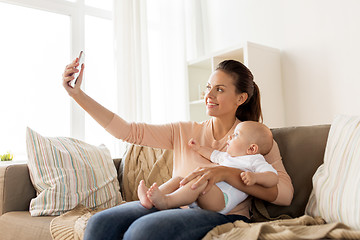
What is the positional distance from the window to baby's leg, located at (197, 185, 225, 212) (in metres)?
1.87

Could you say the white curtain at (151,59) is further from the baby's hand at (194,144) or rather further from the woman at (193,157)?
the baby's hand at (194,144)

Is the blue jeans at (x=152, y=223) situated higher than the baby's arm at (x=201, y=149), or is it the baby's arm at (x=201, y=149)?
the baby's arm at (x=201, y=149)

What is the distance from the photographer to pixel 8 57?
2.61 metres

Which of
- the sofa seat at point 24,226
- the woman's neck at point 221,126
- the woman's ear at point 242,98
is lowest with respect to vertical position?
the sofa seat at point 24,226

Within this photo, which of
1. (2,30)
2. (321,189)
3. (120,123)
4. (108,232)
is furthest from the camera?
(2,30)

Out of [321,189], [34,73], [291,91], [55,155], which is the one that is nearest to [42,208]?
[55,155]

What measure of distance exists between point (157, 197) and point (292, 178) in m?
0.58

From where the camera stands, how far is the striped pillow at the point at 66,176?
5.11ft

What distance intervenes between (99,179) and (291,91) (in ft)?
5.49

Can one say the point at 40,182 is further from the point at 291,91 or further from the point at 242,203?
the point at 291,91

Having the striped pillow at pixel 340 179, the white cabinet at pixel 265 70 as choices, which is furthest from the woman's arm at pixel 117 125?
the white cabinet at pixel 265 70

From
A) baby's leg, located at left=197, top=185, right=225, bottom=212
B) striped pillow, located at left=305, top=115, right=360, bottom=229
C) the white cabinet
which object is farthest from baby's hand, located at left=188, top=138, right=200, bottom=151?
the white cabinet

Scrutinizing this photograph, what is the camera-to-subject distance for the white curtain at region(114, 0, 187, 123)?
9.46 ft

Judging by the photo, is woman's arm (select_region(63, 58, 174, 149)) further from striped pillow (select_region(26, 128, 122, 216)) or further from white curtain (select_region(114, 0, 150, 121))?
white curtain (select_region(114, 0, 150, 121))
